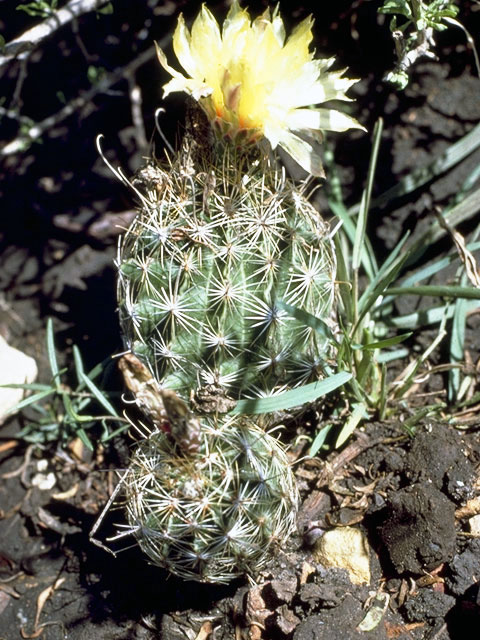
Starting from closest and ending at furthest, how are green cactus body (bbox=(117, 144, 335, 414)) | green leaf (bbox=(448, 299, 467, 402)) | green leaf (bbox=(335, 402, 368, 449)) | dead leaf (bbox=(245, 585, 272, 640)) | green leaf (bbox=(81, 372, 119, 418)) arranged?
green cactus body (bbox=(117, 144, 335, 414)) → dead leaf (bbox=(245, 585, 272, 640)) → green leaf (bbox=(335, 402, 368, 449)) → green leaf (bbox=(81, 372, 119, 418)) → green leaf (bbox=(448, 299, 467, 402))

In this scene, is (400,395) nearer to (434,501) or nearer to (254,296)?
(434,501)

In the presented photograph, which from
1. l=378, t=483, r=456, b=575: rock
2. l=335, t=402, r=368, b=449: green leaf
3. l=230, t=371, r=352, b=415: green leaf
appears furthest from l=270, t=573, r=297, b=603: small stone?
l=230, t=371, r=352, b=415: green leaf

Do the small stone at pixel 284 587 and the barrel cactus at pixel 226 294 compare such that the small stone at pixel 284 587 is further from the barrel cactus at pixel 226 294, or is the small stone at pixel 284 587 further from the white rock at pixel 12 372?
the white rock at pixel 12 372

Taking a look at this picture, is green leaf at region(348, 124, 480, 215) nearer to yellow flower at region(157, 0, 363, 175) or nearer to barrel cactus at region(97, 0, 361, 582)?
barrel cactus at region(97, 0, 361, 582)

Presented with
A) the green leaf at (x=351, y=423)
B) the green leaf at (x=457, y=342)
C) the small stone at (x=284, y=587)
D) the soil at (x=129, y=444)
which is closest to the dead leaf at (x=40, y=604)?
the soil at (x=129, y=444)

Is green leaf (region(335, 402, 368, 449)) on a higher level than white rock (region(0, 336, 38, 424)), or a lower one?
lower

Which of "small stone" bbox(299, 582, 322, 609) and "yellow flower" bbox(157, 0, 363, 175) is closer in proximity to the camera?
"yellow flower" bbox(157, 0, 363, 175)
